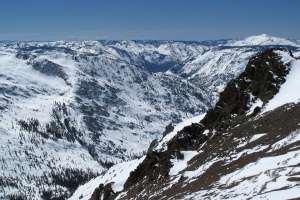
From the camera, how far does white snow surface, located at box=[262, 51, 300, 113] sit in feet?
188

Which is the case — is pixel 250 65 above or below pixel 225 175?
above

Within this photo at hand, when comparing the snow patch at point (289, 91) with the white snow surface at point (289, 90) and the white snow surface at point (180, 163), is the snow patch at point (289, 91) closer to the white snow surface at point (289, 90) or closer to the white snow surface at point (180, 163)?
the white snow surface at point (289, 90)

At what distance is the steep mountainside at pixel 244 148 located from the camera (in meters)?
27.7

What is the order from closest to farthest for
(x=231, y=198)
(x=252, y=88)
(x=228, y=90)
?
(x=231, y=198), (x=252, y=88), (x=228, y=90)

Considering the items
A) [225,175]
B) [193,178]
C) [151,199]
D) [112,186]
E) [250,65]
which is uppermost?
[250,65]

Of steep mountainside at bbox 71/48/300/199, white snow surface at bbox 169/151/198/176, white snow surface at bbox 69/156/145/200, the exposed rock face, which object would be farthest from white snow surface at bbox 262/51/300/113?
white snow surface at bbox 69/156/145/200

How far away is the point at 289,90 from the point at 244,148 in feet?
79.2

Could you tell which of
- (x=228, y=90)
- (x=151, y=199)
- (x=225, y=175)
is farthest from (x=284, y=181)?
(x=228, y=90)

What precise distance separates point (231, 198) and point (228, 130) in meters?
36.2

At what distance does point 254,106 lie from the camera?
65.6 metres

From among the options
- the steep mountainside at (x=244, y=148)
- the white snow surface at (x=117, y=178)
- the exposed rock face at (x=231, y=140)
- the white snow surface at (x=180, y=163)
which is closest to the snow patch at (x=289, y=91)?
the steep mountainside at (x=244, y=148)

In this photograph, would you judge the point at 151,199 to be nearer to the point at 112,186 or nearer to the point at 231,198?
the point at 231,198

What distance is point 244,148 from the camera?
145ft

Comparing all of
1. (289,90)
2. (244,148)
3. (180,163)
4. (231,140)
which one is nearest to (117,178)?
(180,163)
